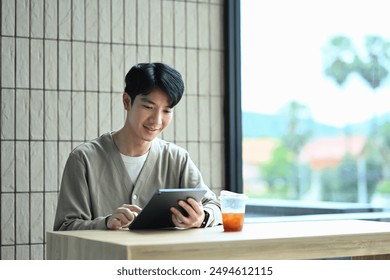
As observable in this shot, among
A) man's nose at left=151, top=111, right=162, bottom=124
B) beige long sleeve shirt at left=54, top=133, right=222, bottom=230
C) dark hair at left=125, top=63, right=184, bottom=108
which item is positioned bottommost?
beige long sleeve shirt at left=54, top=133, right=222, bottom=230

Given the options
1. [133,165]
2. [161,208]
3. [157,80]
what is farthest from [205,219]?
[157,80]

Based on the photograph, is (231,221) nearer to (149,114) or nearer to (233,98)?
(149,114)

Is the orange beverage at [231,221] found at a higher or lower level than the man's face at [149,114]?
lower

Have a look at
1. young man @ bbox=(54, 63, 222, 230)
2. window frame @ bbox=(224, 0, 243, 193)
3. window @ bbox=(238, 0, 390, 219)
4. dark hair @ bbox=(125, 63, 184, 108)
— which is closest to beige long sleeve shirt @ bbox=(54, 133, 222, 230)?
young man @ bbox=(54, 63, 222, 230)

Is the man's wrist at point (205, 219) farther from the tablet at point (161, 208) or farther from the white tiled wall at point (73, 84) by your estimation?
the white tiled wall at point (73, 84)

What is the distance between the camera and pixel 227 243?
1854 mm

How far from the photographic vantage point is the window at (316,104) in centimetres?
375

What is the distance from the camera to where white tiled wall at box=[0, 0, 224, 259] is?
3309 millimetres

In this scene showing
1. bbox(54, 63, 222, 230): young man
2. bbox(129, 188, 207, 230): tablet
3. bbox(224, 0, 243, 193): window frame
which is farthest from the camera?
bbox(224, 0, 243, 193): window frame

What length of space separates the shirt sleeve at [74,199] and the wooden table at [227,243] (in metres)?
0.24

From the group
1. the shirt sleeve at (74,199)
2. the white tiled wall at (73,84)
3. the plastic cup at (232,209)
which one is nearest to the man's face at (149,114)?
the shirt sleeve at (74,199)

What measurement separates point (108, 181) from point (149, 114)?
0.28 m

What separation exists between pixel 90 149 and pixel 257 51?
1707mm

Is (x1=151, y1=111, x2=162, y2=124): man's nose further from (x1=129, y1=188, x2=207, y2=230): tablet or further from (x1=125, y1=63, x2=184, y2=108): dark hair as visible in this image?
(x1=129, y1=188, x2=207, y2=230): tablet
